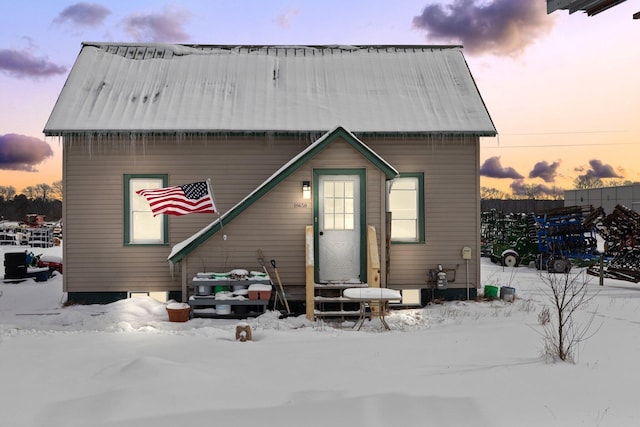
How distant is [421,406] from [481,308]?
6334mm

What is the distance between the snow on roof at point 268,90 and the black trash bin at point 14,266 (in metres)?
6.28

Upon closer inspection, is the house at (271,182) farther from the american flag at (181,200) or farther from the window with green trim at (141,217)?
the american flag at (181,200)

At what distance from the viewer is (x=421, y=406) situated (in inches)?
169

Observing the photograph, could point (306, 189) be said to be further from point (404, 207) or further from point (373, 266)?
point (404, 207)

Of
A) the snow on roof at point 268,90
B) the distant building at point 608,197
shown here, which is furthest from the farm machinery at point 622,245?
the distant building at point 608,197

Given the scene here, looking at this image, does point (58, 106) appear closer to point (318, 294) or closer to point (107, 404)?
point (318, 294)

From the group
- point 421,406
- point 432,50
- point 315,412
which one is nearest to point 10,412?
point 315,412

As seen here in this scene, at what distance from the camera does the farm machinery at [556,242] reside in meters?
17.3

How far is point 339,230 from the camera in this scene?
10242mm

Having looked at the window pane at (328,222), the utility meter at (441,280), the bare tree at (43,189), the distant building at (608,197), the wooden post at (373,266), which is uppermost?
the bare tree at (43,189)

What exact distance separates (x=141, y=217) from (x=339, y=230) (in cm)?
496

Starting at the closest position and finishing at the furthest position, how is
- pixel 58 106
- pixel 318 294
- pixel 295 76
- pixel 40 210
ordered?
1. pixel 318 294
2. pixel 58 106
3. pixel 295 76
4. pixel 40 210

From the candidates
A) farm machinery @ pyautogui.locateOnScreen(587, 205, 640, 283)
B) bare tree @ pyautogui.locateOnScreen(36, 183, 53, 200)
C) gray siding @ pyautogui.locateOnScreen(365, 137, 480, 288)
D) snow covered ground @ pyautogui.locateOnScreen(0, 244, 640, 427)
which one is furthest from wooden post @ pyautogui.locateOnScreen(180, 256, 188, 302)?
bare tree @ pyautogui.locateOnScreen(36, 183, 53, 200)

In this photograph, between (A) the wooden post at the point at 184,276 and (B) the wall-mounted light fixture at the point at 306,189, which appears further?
(B) the wall-mounted light fixture at the point at 306,189
